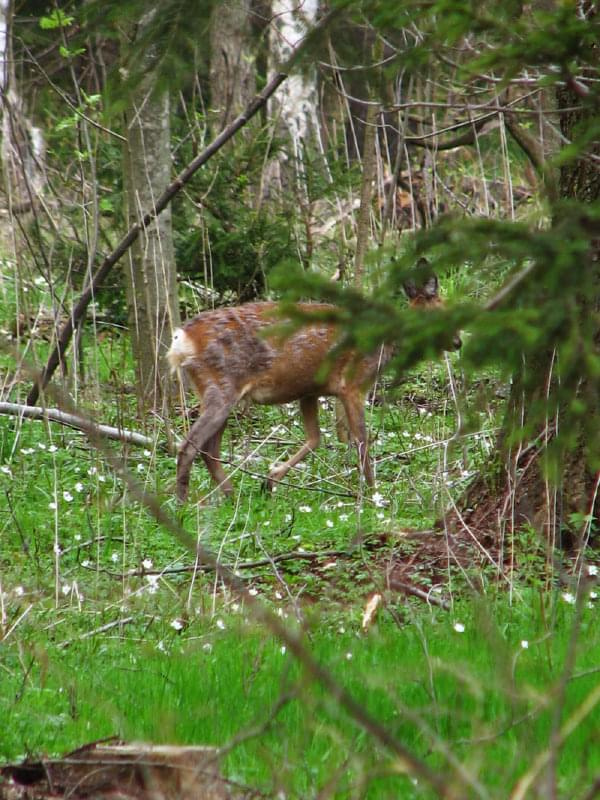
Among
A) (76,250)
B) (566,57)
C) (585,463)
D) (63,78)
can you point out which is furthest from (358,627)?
(63,78)

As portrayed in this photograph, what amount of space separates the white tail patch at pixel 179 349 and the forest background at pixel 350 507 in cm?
34

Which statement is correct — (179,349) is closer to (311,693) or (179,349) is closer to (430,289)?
(430,289)

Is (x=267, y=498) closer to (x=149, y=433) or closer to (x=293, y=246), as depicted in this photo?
(x=149, y=433)

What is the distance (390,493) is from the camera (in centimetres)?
804

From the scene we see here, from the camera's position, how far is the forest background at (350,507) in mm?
2908

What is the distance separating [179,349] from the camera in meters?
9.48

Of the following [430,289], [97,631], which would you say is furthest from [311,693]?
[430,289]

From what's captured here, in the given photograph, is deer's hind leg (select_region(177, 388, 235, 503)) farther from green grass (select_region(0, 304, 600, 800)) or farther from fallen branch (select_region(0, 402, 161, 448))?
fallen branch (select_region(0, 402, 161, 448))

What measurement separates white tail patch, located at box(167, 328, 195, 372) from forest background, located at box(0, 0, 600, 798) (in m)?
0.34

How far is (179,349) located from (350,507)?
203cm

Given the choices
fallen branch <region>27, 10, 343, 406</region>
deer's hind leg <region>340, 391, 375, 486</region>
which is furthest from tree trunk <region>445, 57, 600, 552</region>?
deer's hind leg <region>340, 391, 375, 486</region>

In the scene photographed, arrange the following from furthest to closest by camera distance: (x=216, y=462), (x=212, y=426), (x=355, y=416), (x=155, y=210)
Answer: (x=355, y=416)
(x=212, y=426)
(x=216, y=462)
(x=155, y=210)

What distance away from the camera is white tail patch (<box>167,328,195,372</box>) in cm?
946

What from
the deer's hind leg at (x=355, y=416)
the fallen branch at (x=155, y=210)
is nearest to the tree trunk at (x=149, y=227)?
the fallen branch at (x=155, y=210)
